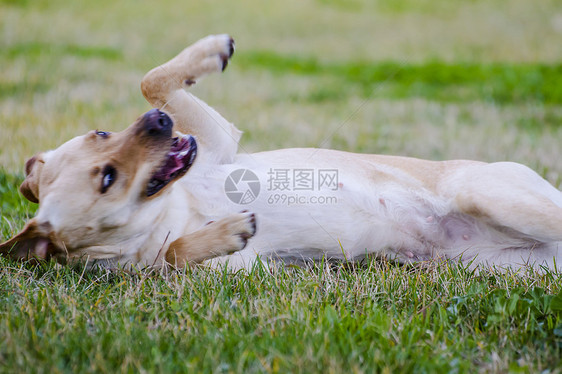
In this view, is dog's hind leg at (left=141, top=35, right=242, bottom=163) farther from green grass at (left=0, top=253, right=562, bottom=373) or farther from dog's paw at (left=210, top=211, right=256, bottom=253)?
green grass at (left=0, top=253, right=562, bottom=373)

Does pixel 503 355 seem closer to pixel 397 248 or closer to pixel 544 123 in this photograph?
pixel 397 248

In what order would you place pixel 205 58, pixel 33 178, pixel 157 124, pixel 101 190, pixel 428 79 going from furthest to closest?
pixel 428 79 → pixel 205 58 → pixel 33 178 → pixel 157 124 → pixel 101 190

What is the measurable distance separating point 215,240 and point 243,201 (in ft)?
1.10

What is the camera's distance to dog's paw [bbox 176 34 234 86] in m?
3.40

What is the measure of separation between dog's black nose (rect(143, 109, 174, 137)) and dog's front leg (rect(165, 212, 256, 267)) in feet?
1.69

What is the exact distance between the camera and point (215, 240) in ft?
9.09

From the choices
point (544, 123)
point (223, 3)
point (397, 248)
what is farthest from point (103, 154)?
point (223, 3)

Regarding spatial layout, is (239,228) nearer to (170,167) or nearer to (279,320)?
(170,167)

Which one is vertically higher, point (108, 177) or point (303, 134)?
point (108, 177)

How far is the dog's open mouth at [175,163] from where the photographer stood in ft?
9.20

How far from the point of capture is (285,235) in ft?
9.81

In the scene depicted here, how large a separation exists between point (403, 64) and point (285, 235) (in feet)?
26.3

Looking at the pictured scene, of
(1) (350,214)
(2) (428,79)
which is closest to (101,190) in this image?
(1) (350,214)

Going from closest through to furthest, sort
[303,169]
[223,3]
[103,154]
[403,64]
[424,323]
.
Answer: [424,323] → [103,154] → [303,169] → [403,64] → [223,3]
